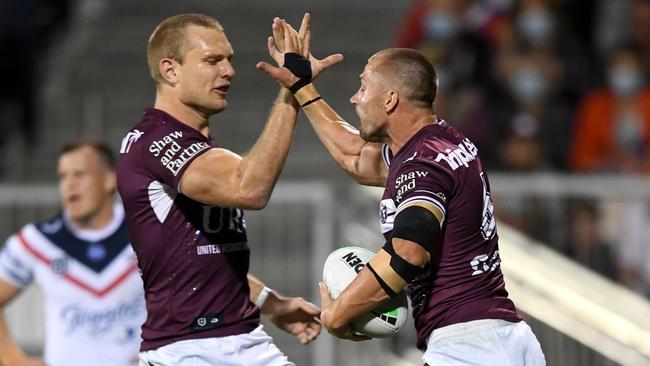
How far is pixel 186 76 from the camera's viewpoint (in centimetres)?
612

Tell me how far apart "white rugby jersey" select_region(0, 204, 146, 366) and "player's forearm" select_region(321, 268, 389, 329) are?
2.84 meters

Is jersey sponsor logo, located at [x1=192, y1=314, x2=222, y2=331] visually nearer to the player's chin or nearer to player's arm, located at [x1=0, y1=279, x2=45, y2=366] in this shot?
the player's chin

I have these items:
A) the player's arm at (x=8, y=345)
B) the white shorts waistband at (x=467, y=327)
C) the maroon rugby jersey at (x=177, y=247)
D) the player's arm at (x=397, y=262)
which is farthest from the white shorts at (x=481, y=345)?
the player's arm at (x=8, y=345)

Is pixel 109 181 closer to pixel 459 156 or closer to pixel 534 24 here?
pixel 459 156

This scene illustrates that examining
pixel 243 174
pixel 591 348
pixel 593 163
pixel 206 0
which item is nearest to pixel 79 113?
pixel 206 0

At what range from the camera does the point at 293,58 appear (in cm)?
623

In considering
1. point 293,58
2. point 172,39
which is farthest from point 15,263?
point 293,58

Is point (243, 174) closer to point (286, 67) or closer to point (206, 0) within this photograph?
point (286, 67)

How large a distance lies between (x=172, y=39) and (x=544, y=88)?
6.81 meters

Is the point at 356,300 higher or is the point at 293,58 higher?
the point at 293,58

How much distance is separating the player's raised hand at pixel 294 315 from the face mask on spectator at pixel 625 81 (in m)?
6.18

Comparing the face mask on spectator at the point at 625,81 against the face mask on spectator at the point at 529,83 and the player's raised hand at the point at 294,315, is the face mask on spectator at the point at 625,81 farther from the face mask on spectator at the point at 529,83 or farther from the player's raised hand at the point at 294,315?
the player's raised hand at the point at 294,315

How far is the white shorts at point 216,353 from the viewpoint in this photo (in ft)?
19.4

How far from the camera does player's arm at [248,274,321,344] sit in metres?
6.59
